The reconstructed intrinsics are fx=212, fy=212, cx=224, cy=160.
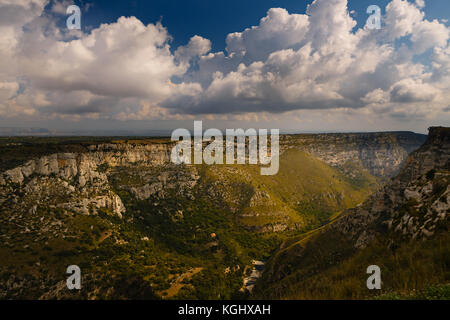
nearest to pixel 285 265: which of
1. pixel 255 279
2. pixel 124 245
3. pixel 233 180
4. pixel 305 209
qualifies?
pixel 255 279

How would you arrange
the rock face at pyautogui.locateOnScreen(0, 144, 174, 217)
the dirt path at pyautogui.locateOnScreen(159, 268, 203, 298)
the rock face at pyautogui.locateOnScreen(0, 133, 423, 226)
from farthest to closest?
the rock face at pyautogui.locateOnScreen(0, 133, 423, 226) → the rock face at pyautogui.locateOnScreen(0, 144, 174, 217) → the dirt path at pyautogui.locateOnScreen(159, 268, 203, 298)

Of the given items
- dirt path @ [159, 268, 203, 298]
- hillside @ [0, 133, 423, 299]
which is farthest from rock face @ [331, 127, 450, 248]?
dirt path @ [159, 268, 203, 298]

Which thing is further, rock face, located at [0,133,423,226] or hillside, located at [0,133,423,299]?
rock face, located at [0,133,423,226]

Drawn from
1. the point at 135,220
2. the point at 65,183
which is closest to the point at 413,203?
the point at 135,220

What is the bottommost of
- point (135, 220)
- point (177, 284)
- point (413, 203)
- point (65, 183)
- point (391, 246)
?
point (177, 284)

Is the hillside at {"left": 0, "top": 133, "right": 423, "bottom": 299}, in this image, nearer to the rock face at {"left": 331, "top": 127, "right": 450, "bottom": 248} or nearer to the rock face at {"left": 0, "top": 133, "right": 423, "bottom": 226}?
the rock face at {"left": 0, "top": 133, "right": 423, "bottom": 226}

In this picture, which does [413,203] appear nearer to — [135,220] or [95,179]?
[135,220]
